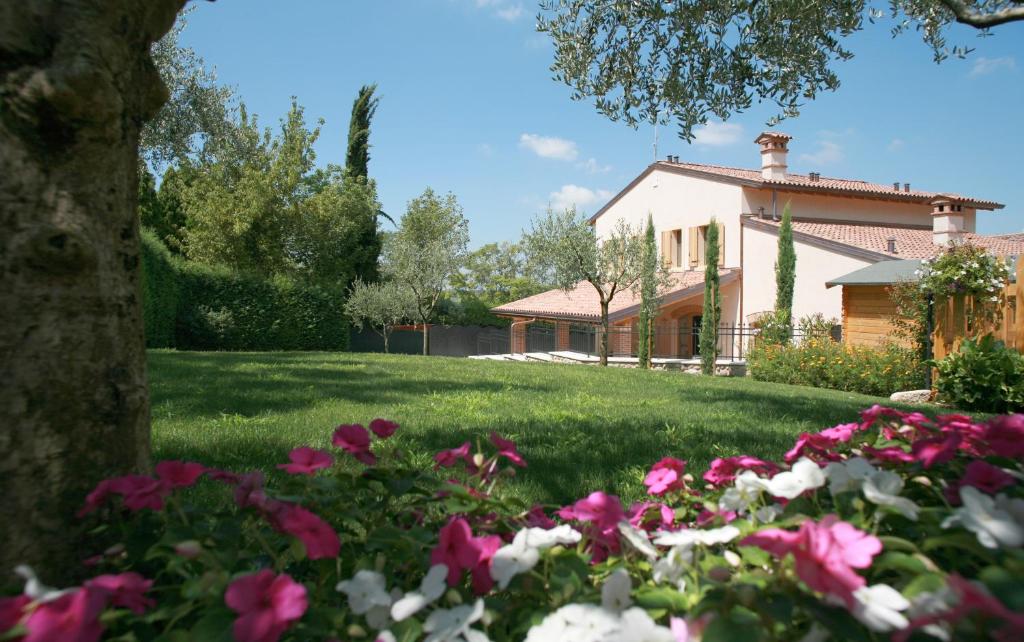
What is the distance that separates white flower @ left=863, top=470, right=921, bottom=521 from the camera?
1091 mm

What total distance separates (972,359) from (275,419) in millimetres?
9042

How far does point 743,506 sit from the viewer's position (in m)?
1.43

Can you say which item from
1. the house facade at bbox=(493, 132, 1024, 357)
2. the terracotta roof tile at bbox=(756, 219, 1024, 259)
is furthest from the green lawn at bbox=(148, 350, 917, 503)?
the terracotta roof tile at bbox=(756, 219, 1024, 259)

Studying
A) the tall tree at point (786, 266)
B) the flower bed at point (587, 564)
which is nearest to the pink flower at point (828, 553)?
the flower bed at point (587, 564)

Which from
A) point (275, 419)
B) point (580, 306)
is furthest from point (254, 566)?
point (580, 306)

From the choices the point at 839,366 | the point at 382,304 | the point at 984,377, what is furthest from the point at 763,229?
the point at 382,304

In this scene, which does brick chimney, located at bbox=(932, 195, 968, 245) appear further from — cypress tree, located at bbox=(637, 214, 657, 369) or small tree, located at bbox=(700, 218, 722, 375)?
cypress tree, located at bbox=(637, 214, 657, 369)

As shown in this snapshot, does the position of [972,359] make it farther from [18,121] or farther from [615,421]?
[18,121]

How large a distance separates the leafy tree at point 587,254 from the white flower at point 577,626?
68.1 feet

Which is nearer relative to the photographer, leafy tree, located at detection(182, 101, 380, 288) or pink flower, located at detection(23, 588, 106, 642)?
pink flower, located at detection(23, 588, 106, 642)

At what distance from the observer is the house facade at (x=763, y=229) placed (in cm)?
2147

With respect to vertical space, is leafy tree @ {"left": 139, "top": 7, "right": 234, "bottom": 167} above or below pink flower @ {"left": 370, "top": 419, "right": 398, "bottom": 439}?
above

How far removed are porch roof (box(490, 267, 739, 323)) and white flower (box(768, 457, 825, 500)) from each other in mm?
21794

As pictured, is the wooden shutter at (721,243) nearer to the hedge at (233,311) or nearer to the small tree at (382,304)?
the small tree at (382,304)
